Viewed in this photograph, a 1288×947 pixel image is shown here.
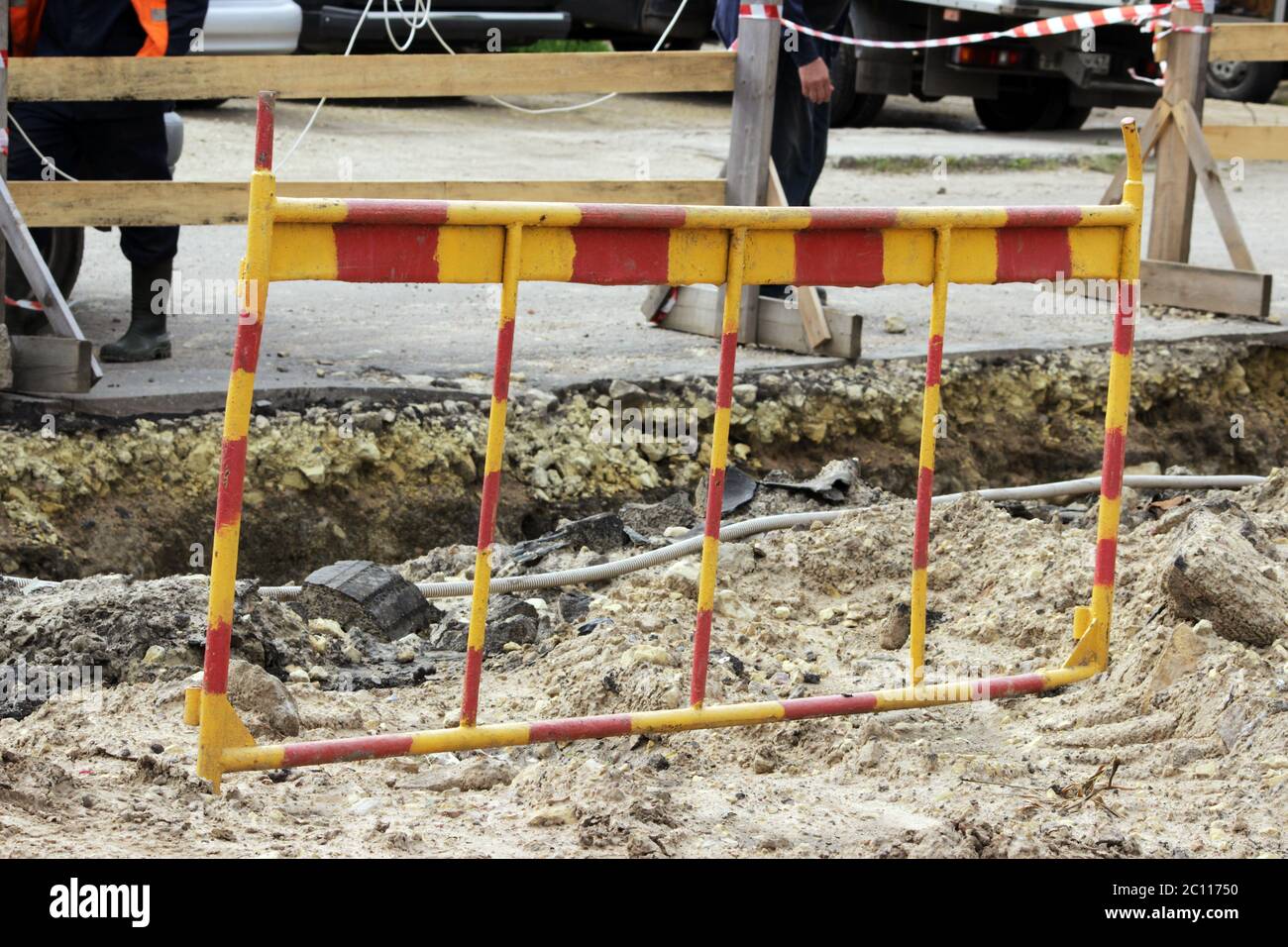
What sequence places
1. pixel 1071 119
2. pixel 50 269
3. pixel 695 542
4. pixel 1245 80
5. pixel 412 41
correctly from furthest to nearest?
1. pixel 1245 80
2. pixel 1071 119
3. pixel 412 41
4. pixel 50 269
5. pixel 695 542

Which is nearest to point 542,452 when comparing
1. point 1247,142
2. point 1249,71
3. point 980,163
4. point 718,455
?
point 718,455

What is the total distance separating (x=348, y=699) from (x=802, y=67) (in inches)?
151

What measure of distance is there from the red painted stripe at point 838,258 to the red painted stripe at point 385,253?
2.62 ft

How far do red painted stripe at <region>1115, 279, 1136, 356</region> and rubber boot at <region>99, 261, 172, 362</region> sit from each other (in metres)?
3.89

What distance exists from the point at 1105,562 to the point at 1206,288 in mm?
4683

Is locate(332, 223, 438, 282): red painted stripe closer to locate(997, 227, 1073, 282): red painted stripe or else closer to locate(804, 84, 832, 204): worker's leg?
locate(997, 227, 1073, 282): red painted stripe

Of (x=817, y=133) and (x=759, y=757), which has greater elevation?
(x=817, y=133)

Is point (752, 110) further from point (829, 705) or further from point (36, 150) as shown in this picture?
point (829, 705)

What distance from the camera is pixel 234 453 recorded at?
114 inches

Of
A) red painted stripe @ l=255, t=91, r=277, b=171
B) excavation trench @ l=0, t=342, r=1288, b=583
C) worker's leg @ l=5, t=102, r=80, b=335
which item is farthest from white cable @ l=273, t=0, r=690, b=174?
red painted stripe @ l=255, t=91, r=277, b=171

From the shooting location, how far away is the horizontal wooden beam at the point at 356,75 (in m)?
5.57

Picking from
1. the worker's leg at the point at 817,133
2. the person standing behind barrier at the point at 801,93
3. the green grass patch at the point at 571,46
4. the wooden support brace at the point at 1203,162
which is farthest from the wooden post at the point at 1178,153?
the green grass patch at the point at 571,46

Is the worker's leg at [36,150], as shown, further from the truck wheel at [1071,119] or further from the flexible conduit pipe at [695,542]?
the truck wheel at [1071,119]

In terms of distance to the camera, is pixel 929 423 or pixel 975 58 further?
pixel 975 58
